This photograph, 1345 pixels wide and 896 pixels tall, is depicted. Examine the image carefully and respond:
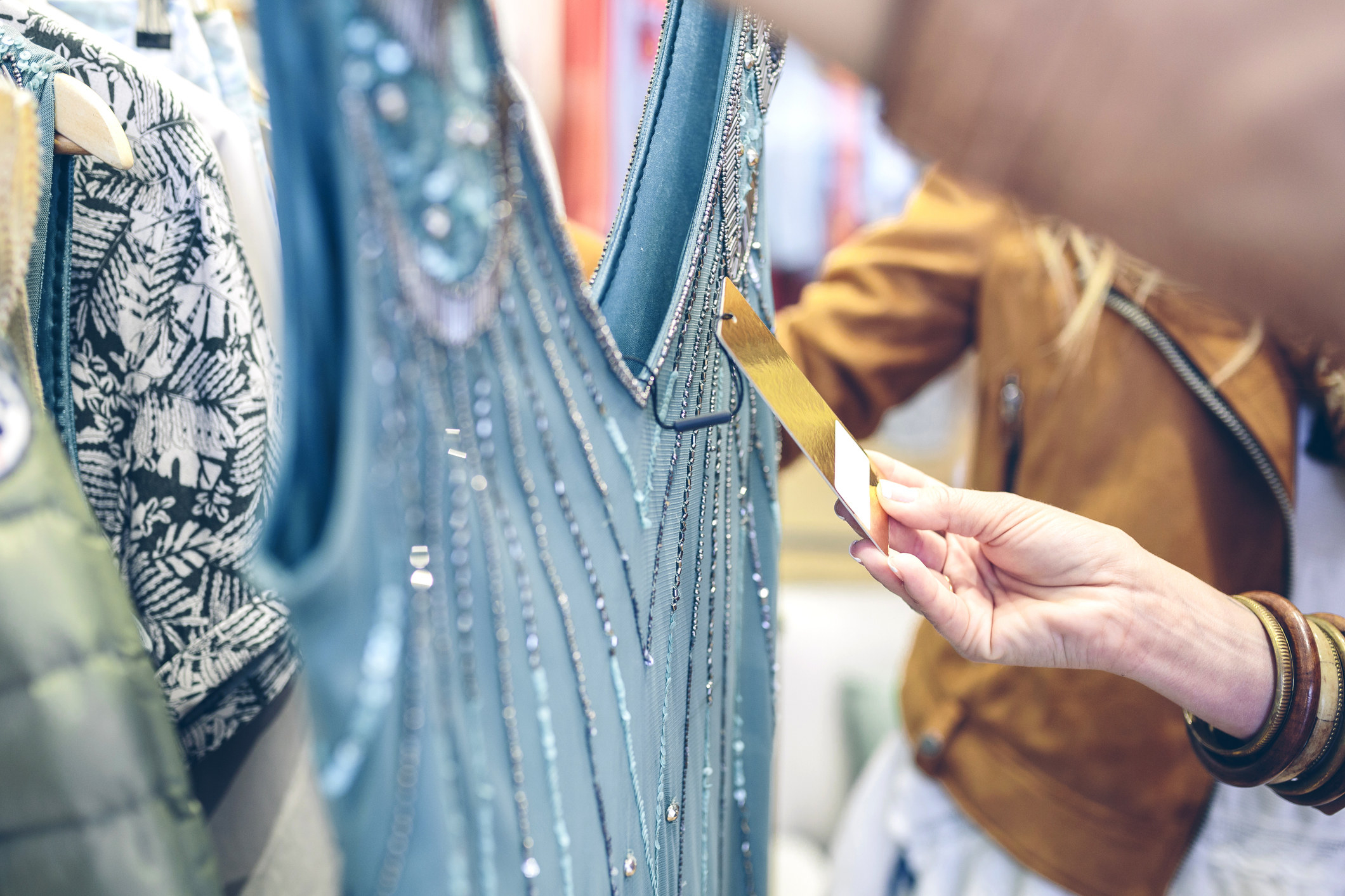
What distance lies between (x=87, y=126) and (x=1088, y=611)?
0.56 metres

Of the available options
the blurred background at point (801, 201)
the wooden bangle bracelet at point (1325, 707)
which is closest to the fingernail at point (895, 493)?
the wooden bangle bracelet at point (1325, 707)

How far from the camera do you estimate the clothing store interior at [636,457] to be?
201 millimetres

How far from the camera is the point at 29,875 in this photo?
0.27 m

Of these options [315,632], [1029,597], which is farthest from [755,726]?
[315,632]

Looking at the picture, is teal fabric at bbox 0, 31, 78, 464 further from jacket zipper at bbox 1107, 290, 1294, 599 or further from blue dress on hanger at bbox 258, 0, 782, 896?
jacket zipper at bbox 1107, 290, 1294, 599

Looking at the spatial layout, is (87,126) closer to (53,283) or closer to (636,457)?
(53,283)

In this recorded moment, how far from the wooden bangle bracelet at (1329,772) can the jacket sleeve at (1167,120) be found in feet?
1.10

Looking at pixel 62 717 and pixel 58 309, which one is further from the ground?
pixel 58 309

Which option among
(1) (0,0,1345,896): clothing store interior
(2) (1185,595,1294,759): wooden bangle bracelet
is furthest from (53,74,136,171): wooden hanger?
(2) (1185,595,1294,759): wooden bangle bracelet

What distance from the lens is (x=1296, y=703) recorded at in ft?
1.41

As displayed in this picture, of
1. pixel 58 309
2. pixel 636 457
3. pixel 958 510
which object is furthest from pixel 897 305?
pixel 58 309

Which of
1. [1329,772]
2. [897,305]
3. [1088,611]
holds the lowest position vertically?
[1329,772]

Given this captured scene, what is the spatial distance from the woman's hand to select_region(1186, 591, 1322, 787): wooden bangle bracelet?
13mm

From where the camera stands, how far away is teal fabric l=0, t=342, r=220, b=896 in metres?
0.26
